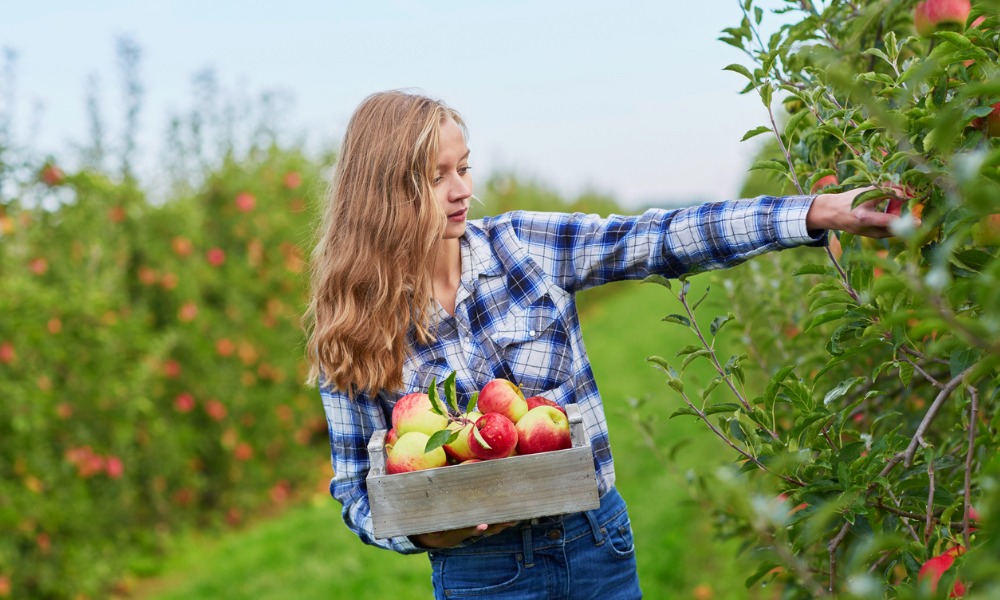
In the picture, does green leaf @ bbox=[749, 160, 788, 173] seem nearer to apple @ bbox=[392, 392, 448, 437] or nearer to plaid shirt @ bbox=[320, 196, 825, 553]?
plaid shirt @ bbox=[320, 196, 825, 553]

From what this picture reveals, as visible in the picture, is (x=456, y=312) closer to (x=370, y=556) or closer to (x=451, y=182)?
(x=451, y=182)

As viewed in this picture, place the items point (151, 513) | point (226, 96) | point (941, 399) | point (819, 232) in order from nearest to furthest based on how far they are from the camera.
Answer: point (941, 399), point (819, 232), point (151, 513), point (226, 96)

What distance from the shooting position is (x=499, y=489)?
152 centimetres

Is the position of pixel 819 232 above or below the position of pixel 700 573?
above

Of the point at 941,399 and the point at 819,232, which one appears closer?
the point at 941,399

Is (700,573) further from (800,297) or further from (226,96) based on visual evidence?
(226,96)

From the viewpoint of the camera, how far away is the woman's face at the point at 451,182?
1.82 metres

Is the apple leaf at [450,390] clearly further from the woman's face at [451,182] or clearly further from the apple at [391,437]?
the woman's face at [451,182]

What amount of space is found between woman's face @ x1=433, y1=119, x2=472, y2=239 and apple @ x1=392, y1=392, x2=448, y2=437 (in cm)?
35

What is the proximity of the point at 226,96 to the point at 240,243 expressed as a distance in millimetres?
1002

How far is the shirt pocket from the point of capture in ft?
6.03

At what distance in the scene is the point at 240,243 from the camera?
260 inches

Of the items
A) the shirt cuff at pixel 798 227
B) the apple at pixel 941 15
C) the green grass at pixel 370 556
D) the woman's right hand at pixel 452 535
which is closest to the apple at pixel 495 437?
the woman's right hand at pixel 452 535

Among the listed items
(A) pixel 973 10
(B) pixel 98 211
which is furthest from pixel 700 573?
(B) pixel 98 211
